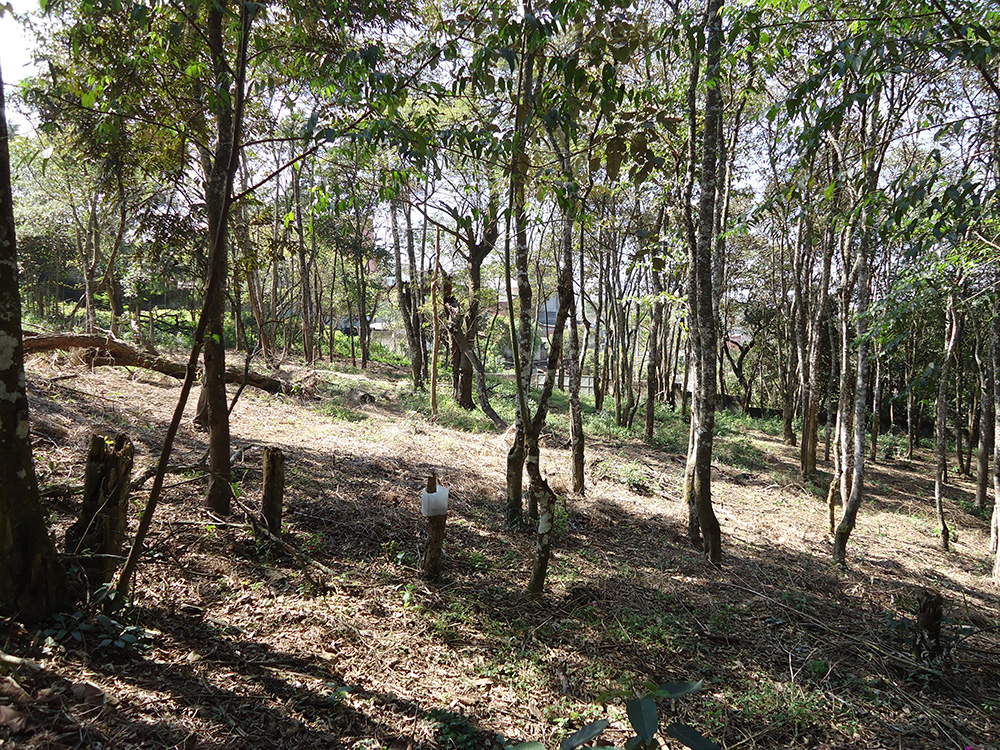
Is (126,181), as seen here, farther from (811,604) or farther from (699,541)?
(811,604)

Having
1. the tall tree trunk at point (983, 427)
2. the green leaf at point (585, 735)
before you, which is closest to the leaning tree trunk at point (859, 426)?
the tall tree trunk at point (983, 427)

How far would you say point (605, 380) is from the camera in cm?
2089

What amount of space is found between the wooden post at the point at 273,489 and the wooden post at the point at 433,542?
119 centimetres

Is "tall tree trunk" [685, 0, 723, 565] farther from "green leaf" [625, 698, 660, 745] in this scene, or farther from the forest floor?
"green leaf" [625, 698, 660, 745]

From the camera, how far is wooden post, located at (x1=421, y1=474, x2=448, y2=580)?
14.6 feet

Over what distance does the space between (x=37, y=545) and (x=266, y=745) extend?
1.51 meters

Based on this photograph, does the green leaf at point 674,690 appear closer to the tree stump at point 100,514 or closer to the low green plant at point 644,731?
the low green plant at point 644,731

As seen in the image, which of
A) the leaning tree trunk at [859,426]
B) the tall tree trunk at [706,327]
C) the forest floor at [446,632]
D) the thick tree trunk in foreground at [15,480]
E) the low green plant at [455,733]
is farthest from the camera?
the leaning tree trunk at [859,426]

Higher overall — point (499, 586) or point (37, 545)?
point (37, 545)

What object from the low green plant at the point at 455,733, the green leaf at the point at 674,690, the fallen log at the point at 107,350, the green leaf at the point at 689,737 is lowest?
the low green plant at the point at 455,733

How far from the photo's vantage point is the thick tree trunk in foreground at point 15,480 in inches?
103

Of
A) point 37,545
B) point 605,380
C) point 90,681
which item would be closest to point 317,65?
point 37,545

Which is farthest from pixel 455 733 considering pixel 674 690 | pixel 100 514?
pixel 100 514

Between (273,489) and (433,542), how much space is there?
4.44 feet
